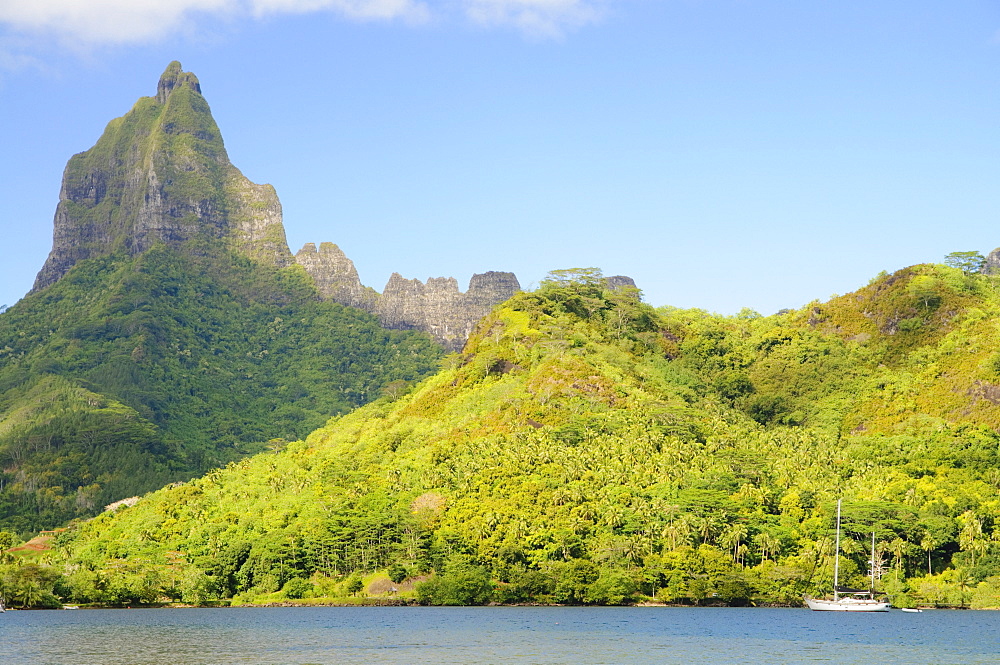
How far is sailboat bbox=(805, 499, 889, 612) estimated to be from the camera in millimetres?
131875

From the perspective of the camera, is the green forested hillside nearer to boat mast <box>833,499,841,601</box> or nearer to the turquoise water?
boat mast <box>833,499,841,601</box>

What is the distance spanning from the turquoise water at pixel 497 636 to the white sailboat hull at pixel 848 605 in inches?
35.3

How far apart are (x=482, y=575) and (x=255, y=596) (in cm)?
2978

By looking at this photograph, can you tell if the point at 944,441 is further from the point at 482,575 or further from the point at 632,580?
the point at 482,575

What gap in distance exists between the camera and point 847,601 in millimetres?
132875

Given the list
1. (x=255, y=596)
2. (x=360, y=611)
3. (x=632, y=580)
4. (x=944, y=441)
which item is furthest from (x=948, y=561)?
(x=255, y=596)

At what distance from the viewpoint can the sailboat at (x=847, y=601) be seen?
433 feet

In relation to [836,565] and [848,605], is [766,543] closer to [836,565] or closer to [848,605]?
[836,565]

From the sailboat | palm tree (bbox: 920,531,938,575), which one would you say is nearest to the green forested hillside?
palm tree (bbox: 920,531,938,575)

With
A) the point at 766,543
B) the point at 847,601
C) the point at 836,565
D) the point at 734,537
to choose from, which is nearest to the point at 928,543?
the point at 836,565

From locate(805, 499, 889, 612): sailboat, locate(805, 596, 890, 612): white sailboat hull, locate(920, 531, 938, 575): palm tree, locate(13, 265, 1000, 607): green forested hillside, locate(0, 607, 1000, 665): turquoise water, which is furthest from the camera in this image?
locate(13, 265, 1000, 607): green forested hillside

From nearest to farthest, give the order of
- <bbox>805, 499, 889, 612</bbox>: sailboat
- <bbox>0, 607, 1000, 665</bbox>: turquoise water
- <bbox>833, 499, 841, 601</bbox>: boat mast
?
<bbox>0, 607, 1000, 665</bbox>: turquoise water
<bbox>805, 499, 889, 612</bbox>: sailboat
<bbox>833, 499, 841, 601</bbox>: boat mast

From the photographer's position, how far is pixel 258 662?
3098 inches

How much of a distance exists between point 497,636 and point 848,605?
168ft
